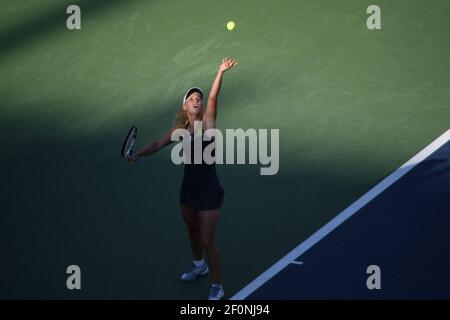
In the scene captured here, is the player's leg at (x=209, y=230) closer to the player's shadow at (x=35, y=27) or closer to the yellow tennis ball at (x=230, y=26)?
the yellow tennis ball at (x=230, y=26)

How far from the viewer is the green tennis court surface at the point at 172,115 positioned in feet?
29.6

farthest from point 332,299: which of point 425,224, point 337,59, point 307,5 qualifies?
point 307,5

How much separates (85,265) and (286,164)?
2.77 metres

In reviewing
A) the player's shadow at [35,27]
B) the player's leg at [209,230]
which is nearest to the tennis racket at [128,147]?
the player's leg at [209,230]

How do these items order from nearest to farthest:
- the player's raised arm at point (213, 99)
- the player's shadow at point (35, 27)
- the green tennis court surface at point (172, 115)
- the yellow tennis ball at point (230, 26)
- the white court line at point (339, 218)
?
1. the player's raised arm at point (213, 99)
2. the white court line at point (339, 218)
3. the green tennis court surface at point (172, 115)
4. the yellow tennis ball at point (230, 26)
5. the player's shadow at point (35, 27)

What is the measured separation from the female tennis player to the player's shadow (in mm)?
4875

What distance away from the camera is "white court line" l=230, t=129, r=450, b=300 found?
842 cm

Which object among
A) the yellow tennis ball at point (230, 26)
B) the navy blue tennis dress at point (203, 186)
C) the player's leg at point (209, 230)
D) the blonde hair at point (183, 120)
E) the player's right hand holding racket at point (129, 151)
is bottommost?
the player's leg at point (209, 230)

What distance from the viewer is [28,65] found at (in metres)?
12.0

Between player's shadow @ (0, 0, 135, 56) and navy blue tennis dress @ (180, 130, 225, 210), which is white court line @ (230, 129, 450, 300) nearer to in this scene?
navy blue tennis dress @ (180, 130, 225, 210)

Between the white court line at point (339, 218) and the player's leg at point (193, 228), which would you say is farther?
the white court line at point (339, 218)

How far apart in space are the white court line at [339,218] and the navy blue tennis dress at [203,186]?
1.00 m

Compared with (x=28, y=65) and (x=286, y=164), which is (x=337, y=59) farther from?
(x=28, y=65)

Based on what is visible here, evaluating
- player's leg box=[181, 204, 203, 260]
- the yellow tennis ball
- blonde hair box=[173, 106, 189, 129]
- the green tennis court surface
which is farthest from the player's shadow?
player's leg box=[181, 204, 203, 260]
